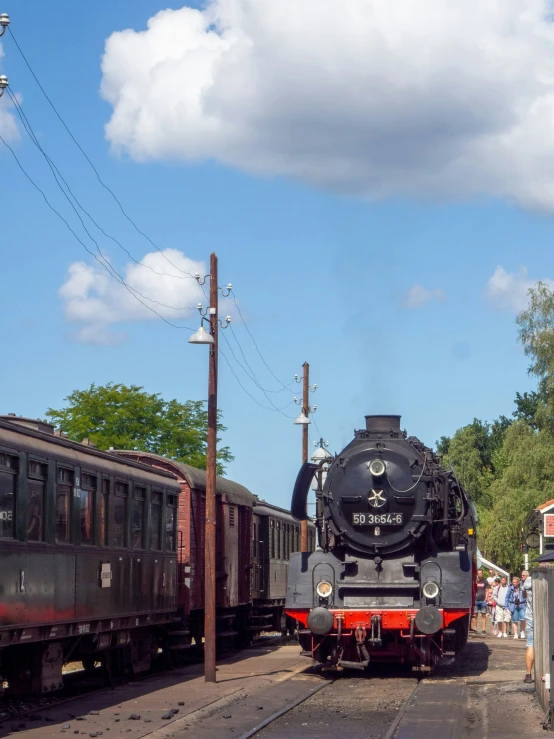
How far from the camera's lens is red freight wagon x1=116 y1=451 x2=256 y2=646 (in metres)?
20.3

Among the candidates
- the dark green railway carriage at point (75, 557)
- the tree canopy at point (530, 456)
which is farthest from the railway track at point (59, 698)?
the tree canopy at point (530, 456)

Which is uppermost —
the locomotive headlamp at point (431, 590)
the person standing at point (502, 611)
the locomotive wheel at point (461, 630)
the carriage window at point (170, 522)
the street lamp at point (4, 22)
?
the street lamp at point (4, 22)

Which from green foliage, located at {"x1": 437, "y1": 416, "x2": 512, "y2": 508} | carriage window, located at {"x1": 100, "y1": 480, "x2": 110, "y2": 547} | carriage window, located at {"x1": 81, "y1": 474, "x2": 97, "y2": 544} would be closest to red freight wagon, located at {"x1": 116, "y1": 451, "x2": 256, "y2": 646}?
carriage window, located at {"x1": 100, "y1": 480, "x2": 110, "y2": 547}

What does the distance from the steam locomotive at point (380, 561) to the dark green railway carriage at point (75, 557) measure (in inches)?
87.1

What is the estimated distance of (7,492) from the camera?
39.3 ft

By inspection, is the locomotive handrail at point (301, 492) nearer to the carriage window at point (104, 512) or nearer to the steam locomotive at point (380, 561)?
the steam locomotive at point (380, 561)

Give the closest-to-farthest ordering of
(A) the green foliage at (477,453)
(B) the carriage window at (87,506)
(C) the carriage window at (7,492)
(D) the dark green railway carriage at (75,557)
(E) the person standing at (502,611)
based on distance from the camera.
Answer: (C) the carriage window at (7,492) → (D) the dark green railway carriage at (75,557) → (B) the carriage window at (87,506) → (E) the person standing at (502,611) → (A) the green foliage at (477,453)

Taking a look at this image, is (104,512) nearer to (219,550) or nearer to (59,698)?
(59,698)

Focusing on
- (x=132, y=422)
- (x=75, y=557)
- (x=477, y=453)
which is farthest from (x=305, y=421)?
(x=477, y=453)

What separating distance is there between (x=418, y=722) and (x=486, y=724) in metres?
0.70

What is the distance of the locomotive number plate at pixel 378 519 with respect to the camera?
17.1 metres

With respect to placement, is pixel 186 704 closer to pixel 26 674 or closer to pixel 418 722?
pixel 26 674

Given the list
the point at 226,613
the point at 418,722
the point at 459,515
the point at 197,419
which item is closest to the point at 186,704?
the point at 418,722

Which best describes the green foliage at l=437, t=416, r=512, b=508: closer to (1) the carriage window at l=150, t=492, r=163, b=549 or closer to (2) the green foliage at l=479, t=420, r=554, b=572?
(2) the green foliage at l=479, t=420, r=554, b=572
